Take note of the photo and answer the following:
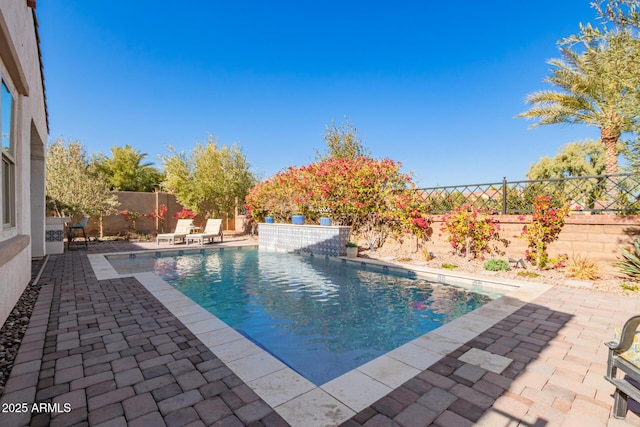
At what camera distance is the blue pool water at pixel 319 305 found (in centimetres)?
388

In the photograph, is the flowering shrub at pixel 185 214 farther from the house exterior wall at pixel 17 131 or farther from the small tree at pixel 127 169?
the small tree at pixel 127 169

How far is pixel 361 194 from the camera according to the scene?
1142 cm

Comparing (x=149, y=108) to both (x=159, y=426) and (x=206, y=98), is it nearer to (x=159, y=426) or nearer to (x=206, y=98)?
(x=206, y=98)

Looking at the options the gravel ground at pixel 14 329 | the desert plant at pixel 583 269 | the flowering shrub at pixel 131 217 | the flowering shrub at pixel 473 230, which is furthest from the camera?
the flowering shrub at pixel 131 217

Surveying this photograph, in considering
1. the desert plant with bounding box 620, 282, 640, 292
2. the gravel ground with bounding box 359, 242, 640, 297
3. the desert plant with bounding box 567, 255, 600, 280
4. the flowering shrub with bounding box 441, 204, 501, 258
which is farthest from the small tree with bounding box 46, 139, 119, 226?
the desert plant with bounding box 620, 282, 640, 292

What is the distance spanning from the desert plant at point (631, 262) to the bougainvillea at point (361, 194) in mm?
4657

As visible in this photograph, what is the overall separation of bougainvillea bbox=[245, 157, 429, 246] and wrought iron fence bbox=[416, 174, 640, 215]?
42.9 inches

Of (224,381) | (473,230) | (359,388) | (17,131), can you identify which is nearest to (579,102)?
(473,230)

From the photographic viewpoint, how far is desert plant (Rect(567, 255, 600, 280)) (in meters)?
6.55

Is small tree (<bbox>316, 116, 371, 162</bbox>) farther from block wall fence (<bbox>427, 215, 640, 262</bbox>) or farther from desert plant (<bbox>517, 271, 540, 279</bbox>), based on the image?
desert plant (<bbox>517, 271, 540, 279</bbox>)

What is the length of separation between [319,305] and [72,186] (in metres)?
13.6

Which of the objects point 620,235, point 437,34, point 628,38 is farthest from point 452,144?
point 628,38

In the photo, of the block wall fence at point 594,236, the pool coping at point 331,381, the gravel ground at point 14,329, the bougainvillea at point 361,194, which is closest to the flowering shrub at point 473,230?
the block wall fence at point 594,236

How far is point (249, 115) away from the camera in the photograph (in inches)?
819
